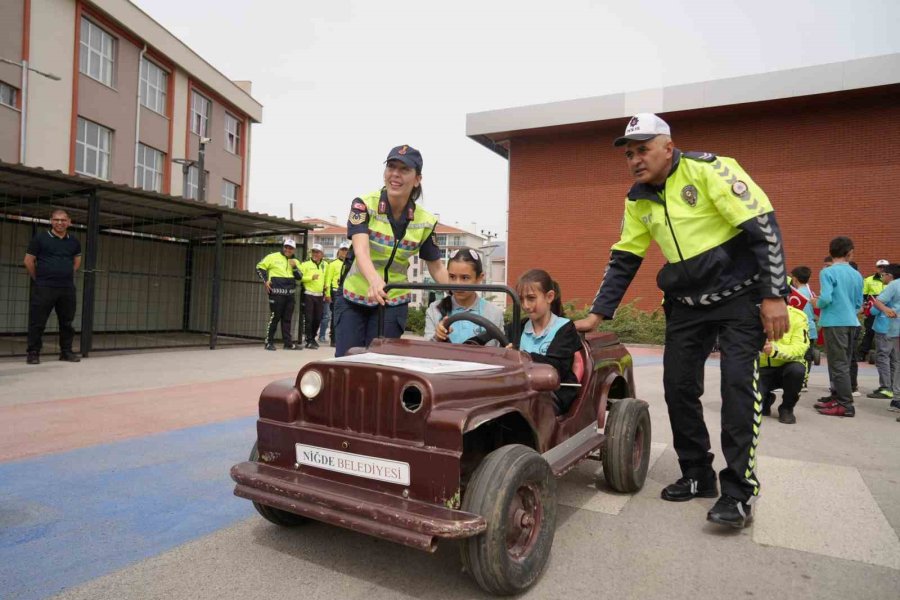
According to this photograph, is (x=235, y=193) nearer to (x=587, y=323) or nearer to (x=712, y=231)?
(x=587, y=323)

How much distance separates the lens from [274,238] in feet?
46.8

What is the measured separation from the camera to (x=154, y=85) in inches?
829

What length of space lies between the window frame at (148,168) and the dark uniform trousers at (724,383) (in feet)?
66.9

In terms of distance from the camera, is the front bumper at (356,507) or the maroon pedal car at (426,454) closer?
the front bumper at (356,507)

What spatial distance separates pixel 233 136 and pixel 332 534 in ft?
86.3

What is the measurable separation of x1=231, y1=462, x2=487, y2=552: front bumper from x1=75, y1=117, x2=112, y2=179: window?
61.3 feet

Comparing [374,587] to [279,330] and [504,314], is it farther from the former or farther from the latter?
[279,330]

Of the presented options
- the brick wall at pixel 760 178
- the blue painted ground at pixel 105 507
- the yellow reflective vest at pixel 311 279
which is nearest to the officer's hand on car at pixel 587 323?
the blue painted ground at pixel 105 507

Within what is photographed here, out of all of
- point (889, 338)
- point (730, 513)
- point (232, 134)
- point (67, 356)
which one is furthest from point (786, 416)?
point (232, 134)

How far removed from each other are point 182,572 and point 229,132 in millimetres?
26272

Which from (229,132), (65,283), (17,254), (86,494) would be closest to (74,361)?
(65,283)

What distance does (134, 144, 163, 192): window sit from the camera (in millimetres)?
20375

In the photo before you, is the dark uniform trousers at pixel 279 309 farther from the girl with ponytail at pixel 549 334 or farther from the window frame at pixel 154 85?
the window frame at pixel 154 85

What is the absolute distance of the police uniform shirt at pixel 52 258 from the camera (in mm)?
8008
